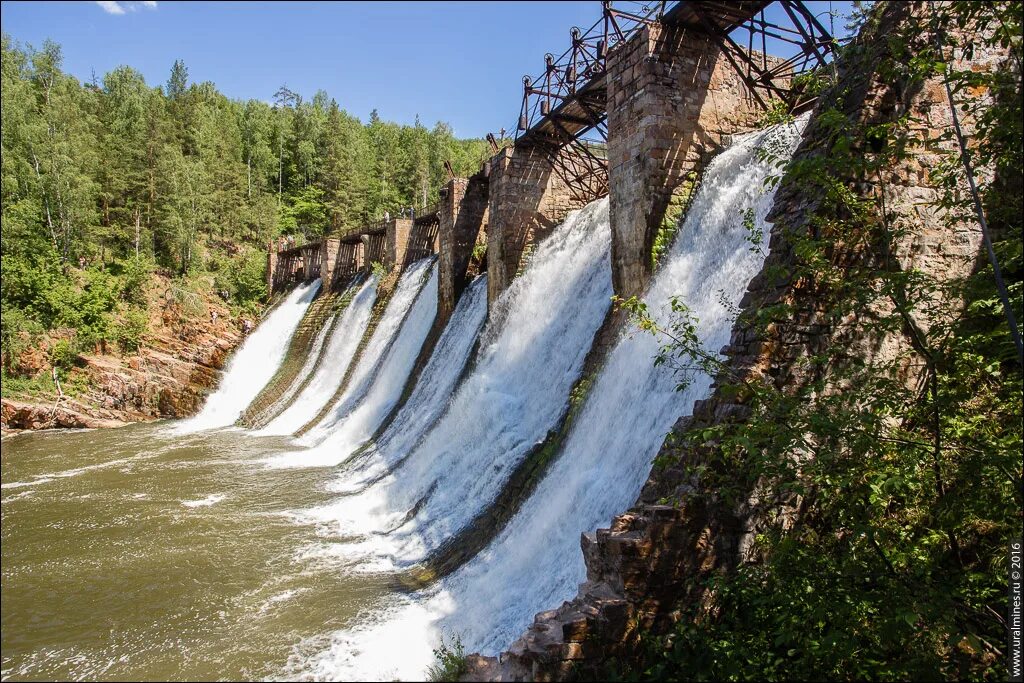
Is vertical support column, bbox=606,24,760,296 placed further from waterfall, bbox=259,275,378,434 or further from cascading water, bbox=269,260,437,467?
waterfall, bbox=259,275,378,434

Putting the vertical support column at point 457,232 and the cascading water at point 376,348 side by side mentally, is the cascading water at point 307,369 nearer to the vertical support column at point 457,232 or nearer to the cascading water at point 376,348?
the cascading water at point 376,348

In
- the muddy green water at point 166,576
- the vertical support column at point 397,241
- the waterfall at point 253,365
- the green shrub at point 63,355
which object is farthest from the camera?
the vertical support column at point 397,241

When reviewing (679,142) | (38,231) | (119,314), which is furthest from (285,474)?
(38,231)

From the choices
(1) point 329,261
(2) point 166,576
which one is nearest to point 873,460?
(2) point 166,576

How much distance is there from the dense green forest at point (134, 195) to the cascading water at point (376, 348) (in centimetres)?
1167

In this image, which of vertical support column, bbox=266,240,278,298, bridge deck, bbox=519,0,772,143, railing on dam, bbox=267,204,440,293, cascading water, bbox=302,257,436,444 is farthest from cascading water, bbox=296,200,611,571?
vertical support column, bbox=266,240,278,298

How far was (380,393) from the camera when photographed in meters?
18.2

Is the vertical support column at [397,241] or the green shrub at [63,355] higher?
the vertical support column at [397,241]

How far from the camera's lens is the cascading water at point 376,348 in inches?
744

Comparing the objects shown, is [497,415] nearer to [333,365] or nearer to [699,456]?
[699,456]

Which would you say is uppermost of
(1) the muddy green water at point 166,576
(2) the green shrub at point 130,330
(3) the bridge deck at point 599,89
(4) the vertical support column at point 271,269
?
(3) the bridge deck at point 599,89

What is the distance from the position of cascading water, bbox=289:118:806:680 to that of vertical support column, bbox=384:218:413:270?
1805 centimetres

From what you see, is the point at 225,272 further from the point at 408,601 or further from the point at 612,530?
the point at 612,530

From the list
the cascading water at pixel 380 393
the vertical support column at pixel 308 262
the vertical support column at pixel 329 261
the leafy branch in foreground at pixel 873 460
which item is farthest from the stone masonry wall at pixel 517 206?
the vertical support column at pixel 308 262
